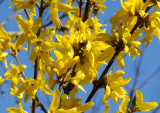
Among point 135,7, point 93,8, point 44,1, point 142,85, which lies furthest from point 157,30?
point 142,85

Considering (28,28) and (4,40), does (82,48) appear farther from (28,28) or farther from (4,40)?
(4,40)

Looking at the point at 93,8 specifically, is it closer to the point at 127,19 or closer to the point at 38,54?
the point at 127,19

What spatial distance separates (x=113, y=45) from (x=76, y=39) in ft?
0.67

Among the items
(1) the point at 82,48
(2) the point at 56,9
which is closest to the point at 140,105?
(1) the point at 82,48

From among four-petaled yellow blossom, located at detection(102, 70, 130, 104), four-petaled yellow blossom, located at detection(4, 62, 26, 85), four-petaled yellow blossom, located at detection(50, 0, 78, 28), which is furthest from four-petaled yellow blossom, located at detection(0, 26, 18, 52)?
four-petaled yellow blossom, located at detection(102, 70, 130, 104)

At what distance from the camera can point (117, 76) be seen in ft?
4.90

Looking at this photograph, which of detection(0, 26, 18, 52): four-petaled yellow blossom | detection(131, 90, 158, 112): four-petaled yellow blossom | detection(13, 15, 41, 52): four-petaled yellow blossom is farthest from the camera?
detection(0, 26, 18, 52): four-petaled yellow blossom

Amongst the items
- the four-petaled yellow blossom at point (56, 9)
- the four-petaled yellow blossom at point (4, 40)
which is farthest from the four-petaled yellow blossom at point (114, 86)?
the four-petaled yellow blossom at point (4, 40)

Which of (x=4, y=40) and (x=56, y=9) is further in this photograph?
(x=4, y=40)

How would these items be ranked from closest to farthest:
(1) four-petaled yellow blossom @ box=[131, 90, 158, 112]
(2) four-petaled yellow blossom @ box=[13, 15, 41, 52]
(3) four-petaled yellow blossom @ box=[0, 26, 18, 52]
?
(2) four-petaled yellow blossom @ box=[13, 15, 41, 52], (1) four-petaled yellow blossom @ box=[131, 90, 158, 112], (3) four-petaled yellow blossom @ box=[0, 26, 18, 52]

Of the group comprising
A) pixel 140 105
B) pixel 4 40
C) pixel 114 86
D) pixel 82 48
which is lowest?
pixel 140 105

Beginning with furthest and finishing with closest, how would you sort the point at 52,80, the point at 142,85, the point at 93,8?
the point at 142,85 < the point at 93,8 < the point at 52,80

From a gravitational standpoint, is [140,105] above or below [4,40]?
below

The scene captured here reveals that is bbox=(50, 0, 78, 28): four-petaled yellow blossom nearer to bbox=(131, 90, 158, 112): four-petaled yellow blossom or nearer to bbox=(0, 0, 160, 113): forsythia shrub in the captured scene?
bbox=(0, 0, 160, 113): forsythia shrub
